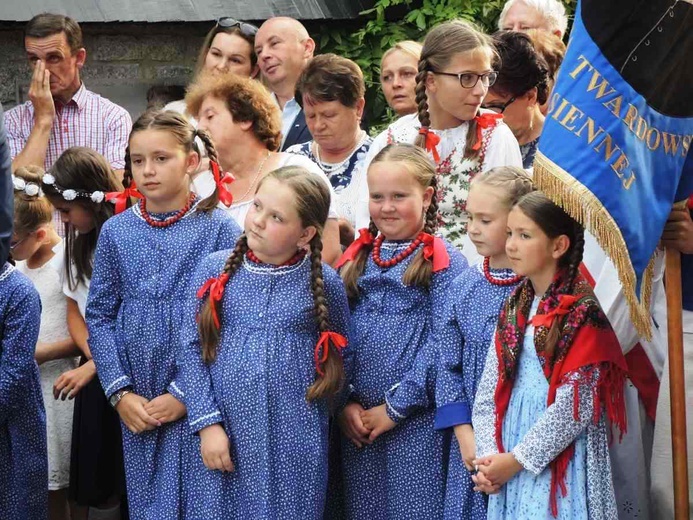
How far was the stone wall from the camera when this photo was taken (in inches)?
317

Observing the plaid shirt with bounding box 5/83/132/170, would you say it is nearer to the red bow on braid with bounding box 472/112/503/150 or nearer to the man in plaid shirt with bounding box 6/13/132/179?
the man in plaid shirt with bounding box 6/13/132/179

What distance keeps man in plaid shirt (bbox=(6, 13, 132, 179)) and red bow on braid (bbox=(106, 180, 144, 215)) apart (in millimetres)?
1714

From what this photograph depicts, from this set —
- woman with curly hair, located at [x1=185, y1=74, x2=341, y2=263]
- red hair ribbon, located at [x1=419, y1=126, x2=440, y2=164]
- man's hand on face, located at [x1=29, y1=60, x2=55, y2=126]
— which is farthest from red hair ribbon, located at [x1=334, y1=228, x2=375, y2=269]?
man's hand on face, located at [x1=29, y1=60, x2=55, y2=126]

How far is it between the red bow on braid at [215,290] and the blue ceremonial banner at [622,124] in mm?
1155

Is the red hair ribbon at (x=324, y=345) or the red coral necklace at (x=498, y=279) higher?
the red coral necklace at (x=498, y=279)

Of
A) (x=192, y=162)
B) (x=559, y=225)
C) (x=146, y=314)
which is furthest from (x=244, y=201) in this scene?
(x=559, y=225)

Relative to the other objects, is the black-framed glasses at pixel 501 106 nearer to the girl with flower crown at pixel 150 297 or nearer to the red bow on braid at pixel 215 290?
the girl with flower crown at pixel 150 297

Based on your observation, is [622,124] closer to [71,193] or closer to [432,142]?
[432,142]

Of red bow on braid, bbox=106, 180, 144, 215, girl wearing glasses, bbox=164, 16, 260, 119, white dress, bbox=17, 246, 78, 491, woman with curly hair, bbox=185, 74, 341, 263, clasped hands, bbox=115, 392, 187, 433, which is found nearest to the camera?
clasped hands, bbox=115, 392, 187, 433

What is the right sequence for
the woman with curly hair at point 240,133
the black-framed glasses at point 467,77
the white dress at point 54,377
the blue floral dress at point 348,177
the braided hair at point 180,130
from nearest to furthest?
the braided hair at point 180,130, the black-framed glasses at point 467,77, the woman with curly hair at point 240,133, the white dress at point 54,377, the blue floral dress at point 348,177

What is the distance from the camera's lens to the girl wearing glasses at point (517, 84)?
5531 millimetres

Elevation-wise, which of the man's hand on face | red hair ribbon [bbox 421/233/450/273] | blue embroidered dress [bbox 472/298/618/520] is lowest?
blue embroidered dress [bbox 472/298/618/520]

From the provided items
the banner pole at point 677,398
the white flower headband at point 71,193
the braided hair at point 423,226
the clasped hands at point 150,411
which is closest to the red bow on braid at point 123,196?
the white flower headband at point 71,193

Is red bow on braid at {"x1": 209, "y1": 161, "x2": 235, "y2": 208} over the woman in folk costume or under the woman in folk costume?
over
